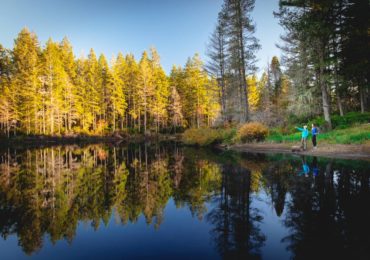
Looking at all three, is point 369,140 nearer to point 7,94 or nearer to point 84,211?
point 84,211

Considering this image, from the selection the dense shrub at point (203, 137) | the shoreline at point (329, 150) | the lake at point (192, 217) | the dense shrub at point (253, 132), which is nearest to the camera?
the lake at point (192, 217)

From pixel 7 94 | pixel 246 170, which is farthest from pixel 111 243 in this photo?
pixel 7 94

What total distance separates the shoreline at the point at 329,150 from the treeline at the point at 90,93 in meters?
25.0

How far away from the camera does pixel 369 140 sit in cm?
1516

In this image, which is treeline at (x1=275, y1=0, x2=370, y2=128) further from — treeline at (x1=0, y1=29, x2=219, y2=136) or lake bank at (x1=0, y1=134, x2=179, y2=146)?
lake bank at (x1=0, y1=134, x2=179, y2=146)

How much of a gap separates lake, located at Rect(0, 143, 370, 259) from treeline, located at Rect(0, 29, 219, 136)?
33.8 m

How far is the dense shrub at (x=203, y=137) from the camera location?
28.6m

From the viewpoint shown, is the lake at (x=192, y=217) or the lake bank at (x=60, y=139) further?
the lake bank at (x=60, y=139)

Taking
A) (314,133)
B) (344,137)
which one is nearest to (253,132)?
(314,133)

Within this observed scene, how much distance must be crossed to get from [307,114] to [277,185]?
2175cm

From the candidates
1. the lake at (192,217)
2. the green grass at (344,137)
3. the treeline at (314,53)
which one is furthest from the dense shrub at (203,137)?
the lake at (192,217)

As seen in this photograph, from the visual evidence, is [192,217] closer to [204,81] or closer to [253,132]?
[253,132]

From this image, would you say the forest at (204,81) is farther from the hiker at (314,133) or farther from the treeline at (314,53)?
the hiker at (314,133)

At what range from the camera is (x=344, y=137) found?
55.0 ft
